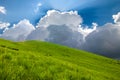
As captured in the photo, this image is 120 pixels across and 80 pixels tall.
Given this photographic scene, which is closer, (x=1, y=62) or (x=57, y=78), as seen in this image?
(x=1, y=62)

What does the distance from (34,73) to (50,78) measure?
877 millimetres

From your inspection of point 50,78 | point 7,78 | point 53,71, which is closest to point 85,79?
point 53,71

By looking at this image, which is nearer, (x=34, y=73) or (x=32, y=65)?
(x=34, y=73)

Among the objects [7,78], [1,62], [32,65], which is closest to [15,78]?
[7,78]

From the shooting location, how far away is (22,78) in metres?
10.6

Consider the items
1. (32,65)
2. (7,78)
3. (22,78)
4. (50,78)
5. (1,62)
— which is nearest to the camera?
(7,78)

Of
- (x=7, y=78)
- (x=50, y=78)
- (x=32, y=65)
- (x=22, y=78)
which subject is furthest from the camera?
(x=32, y=65)

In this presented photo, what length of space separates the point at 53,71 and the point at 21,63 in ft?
6.39

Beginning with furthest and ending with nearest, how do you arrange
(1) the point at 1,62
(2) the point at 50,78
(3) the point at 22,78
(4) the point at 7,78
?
(2) the point at 50,78 < (1) the point at 1,62 < (3) the point at 22,78 < (4) the point at 7,78

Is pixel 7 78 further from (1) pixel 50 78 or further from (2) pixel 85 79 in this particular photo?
(2) pixel 85 79

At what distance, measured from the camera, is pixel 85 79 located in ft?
48.4

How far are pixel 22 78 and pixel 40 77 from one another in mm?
1735

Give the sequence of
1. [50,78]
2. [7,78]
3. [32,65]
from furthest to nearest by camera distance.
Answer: [32,65]
[50,78]
[7,78]

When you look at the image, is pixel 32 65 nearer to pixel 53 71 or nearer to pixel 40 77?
pixel 53 71
